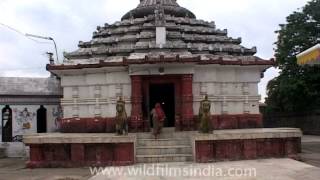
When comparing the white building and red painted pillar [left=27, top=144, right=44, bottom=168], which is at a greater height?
the white building

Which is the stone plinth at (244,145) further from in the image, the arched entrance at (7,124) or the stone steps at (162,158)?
the arched entrance at (7,124)

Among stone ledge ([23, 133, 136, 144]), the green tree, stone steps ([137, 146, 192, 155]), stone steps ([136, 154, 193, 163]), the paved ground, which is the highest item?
the green tree

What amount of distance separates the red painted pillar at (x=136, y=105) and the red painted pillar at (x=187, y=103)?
70.5 inches

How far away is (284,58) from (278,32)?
8.20 feet

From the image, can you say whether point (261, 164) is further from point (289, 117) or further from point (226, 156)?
point (289, 117)

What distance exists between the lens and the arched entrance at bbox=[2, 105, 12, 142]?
26469 millimetres

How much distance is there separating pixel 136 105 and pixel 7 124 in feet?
29.6

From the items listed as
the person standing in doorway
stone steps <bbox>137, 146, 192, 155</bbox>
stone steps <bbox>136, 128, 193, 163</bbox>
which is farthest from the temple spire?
stone steps <bbox>137, 146, 192, 155</bbox>

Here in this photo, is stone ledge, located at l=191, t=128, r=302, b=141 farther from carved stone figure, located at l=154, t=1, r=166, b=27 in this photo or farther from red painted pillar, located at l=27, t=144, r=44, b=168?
carved stone figure, located at l=154, t=1, r=166, b=27

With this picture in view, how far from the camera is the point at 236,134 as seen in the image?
58.6ft

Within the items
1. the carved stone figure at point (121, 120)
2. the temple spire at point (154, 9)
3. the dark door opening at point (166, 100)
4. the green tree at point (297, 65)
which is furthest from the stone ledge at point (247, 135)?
the green tree at point (297, 65)

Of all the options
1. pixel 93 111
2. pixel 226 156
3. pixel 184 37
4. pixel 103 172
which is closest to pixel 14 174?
pixel 103 172

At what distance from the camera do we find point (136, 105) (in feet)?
69.6

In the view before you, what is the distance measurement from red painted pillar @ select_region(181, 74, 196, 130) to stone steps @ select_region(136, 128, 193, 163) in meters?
1.34
